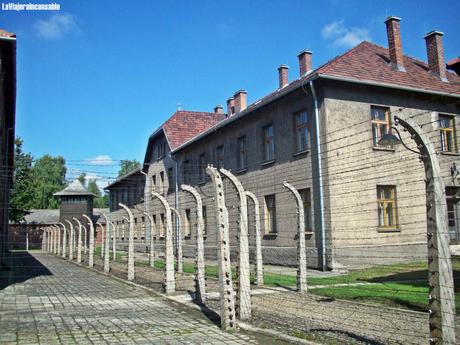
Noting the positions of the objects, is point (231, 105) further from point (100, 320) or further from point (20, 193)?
point (20, 193)

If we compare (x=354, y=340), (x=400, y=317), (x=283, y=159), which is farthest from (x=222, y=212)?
(x=283, y=159)

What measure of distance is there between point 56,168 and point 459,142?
252 ft

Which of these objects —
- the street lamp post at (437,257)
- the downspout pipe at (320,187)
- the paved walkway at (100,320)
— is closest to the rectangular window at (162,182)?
the downspout pipe at (320,187)

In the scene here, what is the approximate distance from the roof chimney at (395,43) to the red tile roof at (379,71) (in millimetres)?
327

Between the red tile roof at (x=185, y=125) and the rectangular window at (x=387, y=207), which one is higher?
the red tile roof at (x=185, y=125)

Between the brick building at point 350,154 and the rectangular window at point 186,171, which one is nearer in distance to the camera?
the brick building at point 350,154

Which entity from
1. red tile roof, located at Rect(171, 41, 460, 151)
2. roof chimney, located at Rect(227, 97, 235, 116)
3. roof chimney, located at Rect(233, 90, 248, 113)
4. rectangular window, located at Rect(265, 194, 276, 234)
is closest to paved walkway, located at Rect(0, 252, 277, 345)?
rectangular window, located at Rect(265, 194, 276, 234)

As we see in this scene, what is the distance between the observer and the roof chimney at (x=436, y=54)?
20.7m

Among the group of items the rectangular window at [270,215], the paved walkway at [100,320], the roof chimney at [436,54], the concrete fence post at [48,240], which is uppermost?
the roof chimney at [436,54]

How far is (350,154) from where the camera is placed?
17328 mm

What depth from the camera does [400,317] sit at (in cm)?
771

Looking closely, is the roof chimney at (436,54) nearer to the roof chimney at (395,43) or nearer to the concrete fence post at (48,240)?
the roof chimney at (395,43)

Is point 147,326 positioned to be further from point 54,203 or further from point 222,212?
point 54,203

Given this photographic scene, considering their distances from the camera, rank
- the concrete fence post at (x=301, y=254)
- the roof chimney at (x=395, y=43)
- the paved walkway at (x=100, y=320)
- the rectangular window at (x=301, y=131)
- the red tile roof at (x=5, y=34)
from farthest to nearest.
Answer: the roof chimney at (x=395, y=43), the rectangular window at (x=301, y=131), the red tile roof at (x=5, y=34), the concrete fence post at (x=301, y=254), the paved walkway at (x=100, y=320)
